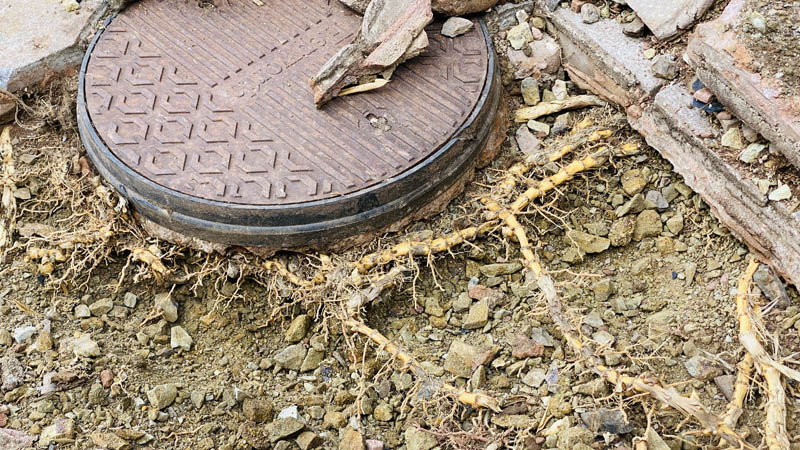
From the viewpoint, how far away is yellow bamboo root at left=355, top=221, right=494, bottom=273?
264 centimetres

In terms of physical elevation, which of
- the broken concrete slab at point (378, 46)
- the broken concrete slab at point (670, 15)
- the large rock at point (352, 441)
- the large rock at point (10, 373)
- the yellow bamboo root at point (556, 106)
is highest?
the broken concrete slab at point (670, 15)

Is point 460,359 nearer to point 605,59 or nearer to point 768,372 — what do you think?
point 768,372

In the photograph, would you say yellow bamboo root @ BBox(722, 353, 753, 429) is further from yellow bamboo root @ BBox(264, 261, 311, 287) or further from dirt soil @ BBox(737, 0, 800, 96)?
yellow bamboo root @ BBox(264, 261, 311, 287)

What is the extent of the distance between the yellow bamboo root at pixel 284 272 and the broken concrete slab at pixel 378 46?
Answer: 0.55 m

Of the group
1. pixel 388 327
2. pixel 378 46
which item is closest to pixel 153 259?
pixel 388 327

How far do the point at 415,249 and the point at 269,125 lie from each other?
2.08 feet

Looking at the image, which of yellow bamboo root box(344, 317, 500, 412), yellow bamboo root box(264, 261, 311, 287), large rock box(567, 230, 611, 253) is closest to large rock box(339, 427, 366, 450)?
yellow bamboo root box(344, 317, 500, 412)

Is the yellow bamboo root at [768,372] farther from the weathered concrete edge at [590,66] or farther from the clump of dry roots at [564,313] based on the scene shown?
the weathered concrete edge at [590,66]

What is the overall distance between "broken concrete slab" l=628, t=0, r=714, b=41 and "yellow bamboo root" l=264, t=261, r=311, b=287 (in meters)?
1.52

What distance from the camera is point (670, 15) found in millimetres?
2887

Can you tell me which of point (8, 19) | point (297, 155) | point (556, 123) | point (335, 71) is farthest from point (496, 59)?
point (8, 19)

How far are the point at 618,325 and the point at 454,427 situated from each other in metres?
0.61

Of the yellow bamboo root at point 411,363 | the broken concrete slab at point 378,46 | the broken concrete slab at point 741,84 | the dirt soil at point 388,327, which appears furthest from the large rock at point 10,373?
the broken concrete slab at point 741,84

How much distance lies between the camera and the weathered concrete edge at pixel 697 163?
248 centimetres
